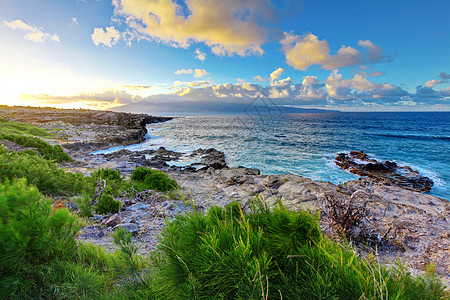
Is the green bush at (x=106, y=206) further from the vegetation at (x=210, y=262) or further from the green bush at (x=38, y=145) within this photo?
the green bush at (x=38, y=145)

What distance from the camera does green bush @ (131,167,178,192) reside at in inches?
355

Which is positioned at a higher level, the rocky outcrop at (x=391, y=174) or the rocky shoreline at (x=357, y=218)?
the rocky shoreline at (x=357, y=218)

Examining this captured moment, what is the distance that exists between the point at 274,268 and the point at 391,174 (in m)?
23.3

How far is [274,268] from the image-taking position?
140 centimetres

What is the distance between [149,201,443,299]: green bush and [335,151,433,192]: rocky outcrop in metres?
17.4

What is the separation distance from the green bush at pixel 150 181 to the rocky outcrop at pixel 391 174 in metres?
15.5

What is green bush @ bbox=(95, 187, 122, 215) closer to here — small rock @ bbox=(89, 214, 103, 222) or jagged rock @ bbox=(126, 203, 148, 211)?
small rock @ bbox=(89, 214, 103, 222)

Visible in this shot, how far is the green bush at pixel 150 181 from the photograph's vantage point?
9008 mm

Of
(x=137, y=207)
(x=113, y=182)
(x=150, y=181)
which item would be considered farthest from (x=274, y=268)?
(x=150, y=181)

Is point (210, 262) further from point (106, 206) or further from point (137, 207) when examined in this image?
point (137, 207)

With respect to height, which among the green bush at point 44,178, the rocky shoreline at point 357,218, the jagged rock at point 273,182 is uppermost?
the green bush at point 44,178

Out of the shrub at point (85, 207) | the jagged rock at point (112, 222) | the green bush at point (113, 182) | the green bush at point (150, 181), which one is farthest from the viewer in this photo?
the green bush at point (150, 181)

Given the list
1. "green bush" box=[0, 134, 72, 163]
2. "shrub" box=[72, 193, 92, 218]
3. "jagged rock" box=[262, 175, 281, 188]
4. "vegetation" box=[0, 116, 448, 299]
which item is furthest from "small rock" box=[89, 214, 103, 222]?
"green bush" box=[0, 134, 72, 163]

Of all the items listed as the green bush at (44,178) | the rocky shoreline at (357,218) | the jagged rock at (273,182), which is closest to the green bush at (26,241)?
the rocky shoreline at (357,218)
